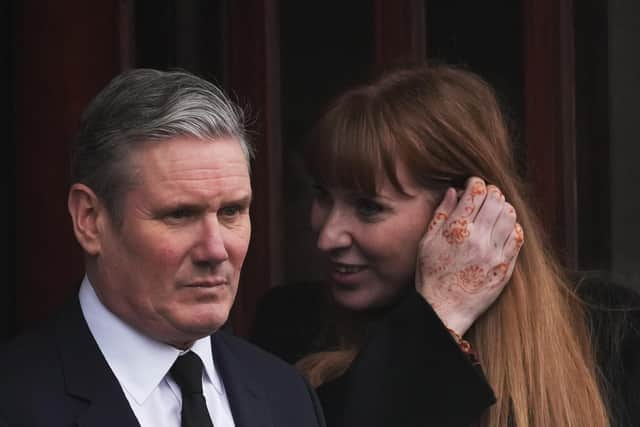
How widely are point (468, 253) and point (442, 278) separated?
9cm

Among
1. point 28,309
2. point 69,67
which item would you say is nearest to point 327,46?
point 69,67

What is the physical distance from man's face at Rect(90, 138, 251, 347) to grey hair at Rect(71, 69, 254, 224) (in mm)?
20

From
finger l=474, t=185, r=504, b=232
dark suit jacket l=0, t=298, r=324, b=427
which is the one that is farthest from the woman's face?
dark suit jacket l=0, t=298, r=324, b=427

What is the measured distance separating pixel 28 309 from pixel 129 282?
115 centimetres

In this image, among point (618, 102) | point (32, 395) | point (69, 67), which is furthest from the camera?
Answer: point (618, 102)

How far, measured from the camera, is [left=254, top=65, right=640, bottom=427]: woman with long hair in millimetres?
3117

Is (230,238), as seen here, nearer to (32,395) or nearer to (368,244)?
(32,395)

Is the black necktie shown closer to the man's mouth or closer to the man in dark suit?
Result: the man in dark suit

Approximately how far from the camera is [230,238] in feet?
8.27

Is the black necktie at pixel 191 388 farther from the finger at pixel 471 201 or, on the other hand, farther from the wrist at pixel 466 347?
the finger at pixel 471 201

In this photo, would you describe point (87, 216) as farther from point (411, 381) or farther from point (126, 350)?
point (411, 381)

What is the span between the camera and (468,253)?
10.5 feet

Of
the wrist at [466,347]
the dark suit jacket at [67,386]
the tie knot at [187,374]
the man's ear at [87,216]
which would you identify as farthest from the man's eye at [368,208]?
the man's ear at [87,216]

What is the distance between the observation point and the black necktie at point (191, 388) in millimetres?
2545
